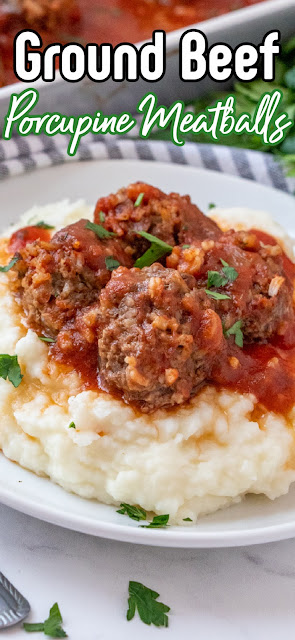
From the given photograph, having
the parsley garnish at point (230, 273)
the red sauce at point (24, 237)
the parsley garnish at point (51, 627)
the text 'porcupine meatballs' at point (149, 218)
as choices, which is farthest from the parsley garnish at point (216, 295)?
the parsley garnish at point (51, 627)

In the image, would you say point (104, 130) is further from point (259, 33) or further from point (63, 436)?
point (63, 436)

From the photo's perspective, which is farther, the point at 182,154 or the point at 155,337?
the point at 182,154

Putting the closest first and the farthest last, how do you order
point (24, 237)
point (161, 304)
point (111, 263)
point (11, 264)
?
point (161, 304) < point (111, 263) < point (11, 264) < point (24, 237)

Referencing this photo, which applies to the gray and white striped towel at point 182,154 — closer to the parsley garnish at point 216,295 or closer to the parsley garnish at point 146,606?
the parsley garnish at point 216,295

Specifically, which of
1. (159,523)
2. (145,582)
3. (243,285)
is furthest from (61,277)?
(145,582)

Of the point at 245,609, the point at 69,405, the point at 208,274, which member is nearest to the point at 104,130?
the point at 208,274

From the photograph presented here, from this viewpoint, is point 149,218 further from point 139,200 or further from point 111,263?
point 111,263

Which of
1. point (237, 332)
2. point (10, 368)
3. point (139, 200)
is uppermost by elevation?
point (139, 200)
